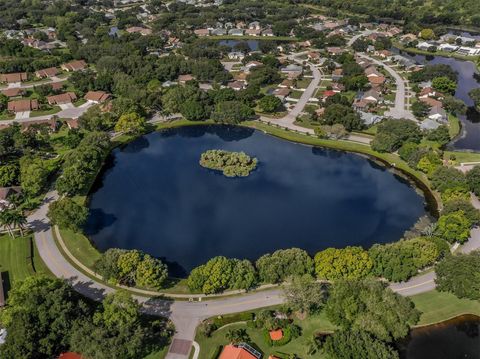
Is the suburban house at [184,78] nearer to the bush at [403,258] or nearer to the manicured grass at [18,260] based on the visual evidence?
the manicured grass at [18,260]

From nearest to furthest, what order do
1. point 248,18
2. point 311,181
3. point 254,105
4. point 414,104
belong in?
point 311,181 → point 414,104 → point 254,105 → point 248,18

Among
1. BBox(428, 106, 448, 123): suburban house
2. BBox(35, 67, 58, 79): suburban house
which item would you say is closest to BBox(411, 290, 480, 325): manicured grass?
BBox(428, 106, 448, 123): suburban house

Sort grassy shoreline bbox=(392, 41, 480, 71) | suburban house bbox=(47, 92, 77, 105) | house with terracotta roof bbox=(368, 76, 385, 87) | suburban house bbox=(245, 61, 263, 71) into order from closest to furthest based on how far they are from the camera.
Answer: suburban house bbox=(47, 92, 77, 105), house with terracotta roof bbox=(368, 76, 385, 87), suburban house bbox=(245, 61, 263, 71), grassy shoreline bbox=(392, 41, 480, 71)

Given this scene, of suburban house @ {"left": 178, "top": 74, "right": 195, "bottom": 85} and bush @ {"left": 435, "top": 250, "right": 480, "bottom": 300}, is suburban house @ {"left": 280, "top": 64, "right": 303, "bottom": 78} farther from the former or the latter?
bush @ {"left": 435, "top": 250, "right": 480, "bottom": 300}

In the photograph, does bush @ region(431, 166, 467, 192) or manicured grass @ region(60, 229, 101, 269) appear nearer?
manicured grass @ region(60, 229, 101, 269)

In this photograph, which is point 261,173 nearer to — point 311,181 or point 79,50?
point 311,181

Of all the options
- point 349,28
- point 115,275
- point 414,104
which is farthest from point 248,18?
point 115,275
